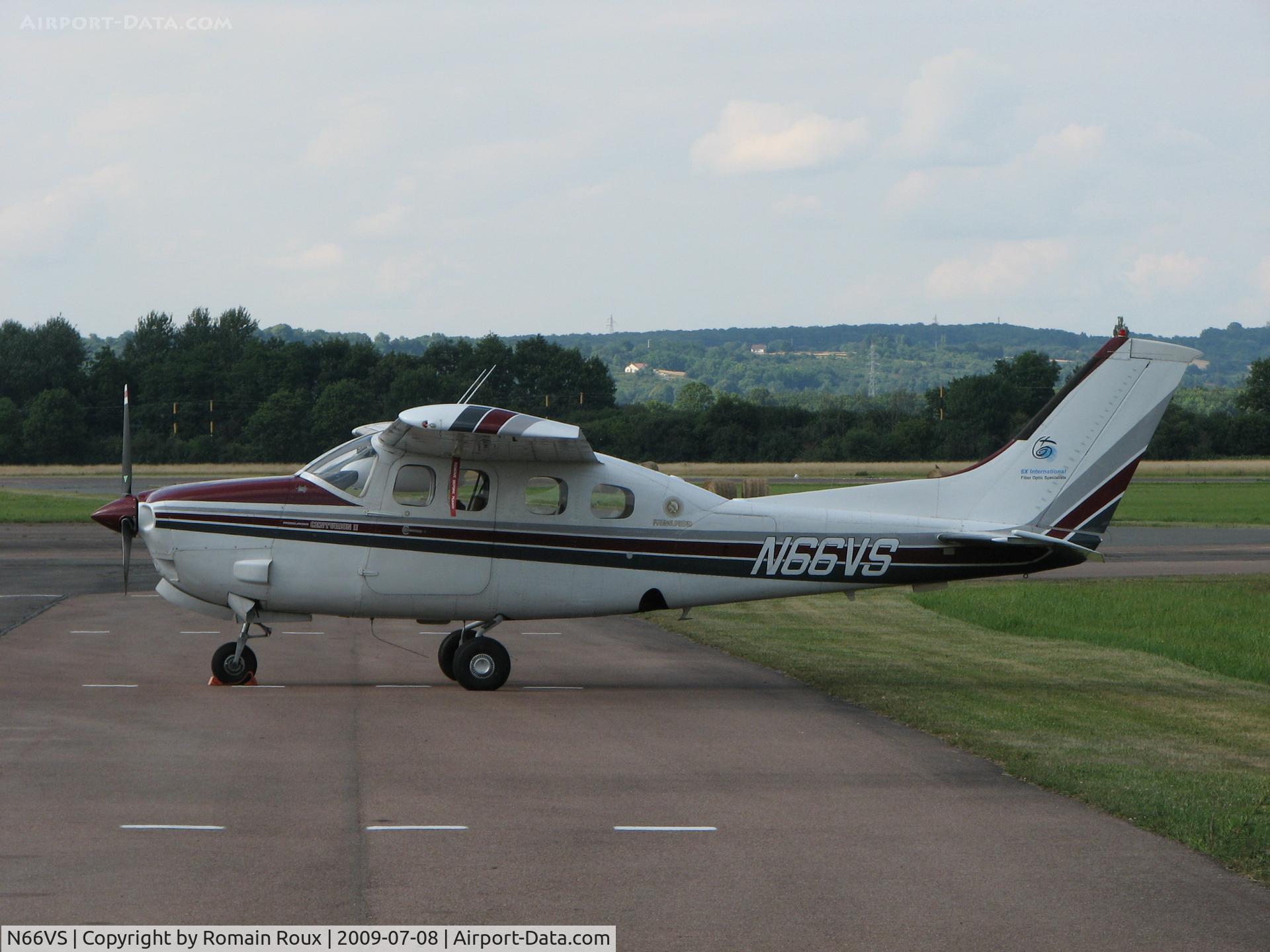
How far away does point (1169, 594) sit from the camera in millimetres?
21766

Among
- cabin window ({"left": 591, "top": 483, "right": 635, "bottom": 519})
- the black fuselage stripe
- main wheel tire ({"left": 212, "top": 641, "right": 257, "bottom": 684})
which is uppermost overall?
cabin window ({"left": 591, "top": 483, "right": 635, "bottom": 519})

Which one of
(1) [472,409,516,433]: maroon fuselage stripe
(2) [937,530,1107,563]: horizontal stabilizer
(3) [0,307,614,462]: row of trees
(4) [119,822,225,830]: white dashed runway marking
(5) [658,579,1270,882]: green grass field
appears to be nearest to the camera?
(4) [119,822,225,830]: white dashed runway marking

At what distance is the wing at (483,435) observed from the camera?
448 inches

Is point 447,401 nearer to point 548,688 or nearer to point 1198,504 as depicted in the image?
point 1198,504

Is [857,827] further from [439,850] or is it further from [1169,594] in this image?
[1169,594]

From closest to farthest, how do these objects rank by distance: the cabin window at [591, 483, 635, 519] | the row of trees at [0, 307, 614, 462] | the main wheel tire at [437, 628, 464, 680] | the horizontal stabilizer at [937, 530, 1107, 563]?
the horizontal stabilizer at [937, 530, 1107, 563], the cabin window at [591, 483, 635, 519], the main wheel tire at [437, 628, 464, 680], the row of trees at [0, 307, 614, 462]

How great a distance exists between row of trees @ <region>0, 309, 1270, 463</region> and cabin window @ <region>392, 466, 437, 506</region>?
5804 cm

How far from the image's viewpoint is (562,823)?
8.04 meters

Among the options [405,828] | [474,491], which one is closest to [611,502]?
[474,491]

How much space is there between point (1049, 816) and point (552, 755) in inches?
146

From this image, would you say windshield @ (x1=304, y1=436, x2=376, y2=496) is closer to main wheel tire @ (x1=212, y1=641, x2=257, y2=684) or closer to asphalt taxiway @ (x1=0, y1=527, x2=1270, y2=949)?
main wheel tire @ (x1=212, y1=641, x2=257, y2=684)

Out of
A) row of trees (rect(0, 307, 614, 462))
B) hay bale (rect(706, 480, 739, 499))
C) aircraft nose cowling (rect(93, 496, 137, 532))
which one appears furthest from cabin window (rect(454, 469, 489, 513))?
row of trees (rect(0, 307, 614, 462))

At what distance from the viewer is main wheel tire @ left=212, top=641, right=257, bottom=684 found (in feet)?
42.7

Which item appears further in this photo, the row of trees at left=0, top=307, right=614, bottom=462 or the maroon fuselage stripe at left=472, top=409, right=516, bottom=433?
the row of trees at left=0, top=307, right=614, bottom=462
